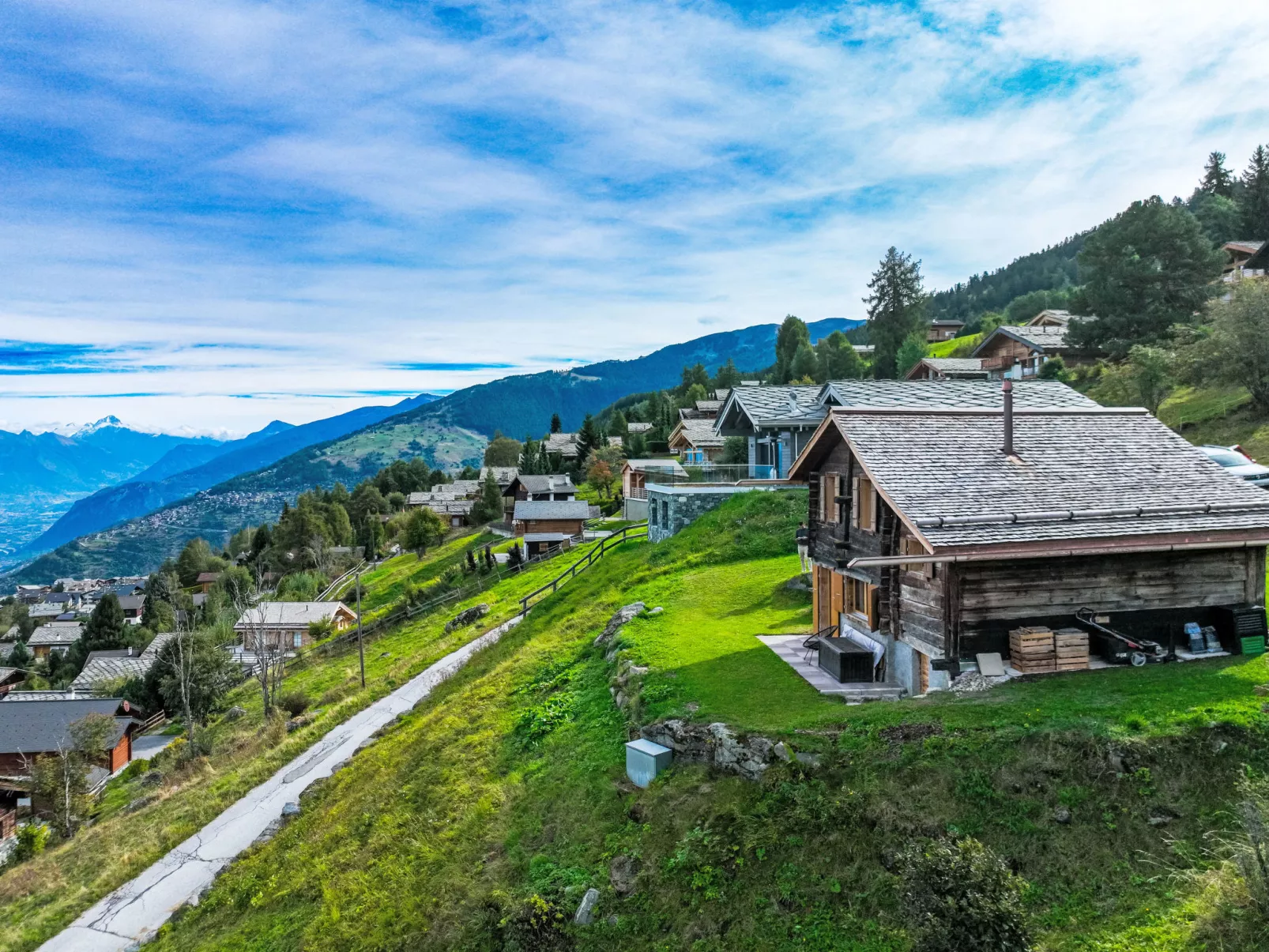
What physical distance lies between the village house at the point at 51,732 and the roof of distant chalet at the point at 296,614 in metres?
12.3

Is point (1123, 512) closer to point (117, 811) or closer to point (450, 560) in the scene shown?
point (117, 811)

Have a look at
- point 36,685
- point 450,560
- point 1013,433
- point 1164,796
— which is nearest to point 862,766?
point 1164,796

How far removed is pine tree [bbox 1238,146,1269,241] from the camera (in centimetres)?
7569

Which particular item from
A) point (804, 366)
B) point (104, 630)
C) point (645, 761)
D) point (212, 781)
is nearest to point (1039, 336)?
point (804, 366)

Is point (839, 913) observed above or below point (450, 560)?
above

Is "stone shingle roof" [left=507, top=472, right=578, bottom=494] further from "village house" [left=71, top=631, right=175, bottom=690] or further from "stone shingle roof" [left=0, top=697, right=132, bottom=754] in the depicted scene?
"stone shingle roof" [left=0, top=697, right=132, bottom=754]

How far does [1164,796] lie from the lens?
10500 mm

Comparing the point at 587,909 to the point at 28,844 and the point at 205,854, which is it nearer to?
the point at 205,854

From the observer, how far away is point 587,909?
11.6m

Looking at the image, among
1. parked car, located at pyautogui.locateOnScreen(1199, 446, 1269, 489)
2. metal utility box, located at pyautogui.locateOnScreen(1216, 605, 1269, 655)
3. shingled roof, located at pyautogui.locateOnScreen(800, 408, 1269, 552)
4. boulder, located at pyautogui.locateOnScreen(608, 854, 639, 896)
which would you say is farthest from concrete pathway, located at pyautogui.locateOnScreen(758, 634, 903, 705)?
parked car, located at pyautogui.locateOnScreen(1199, 446, 1269, 489)

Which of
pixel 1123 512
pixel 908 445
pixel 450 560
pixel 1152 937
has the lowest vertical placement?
pixel 450 560

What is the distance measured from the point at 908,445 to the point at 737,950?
1084cm

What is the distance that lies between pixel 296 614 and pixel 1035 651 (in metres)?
62.1

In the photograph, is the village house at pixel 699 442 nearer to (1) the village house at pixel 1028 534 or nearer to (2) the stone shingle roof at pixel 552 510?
(2) the stone shingle roof at pixel 552 510
